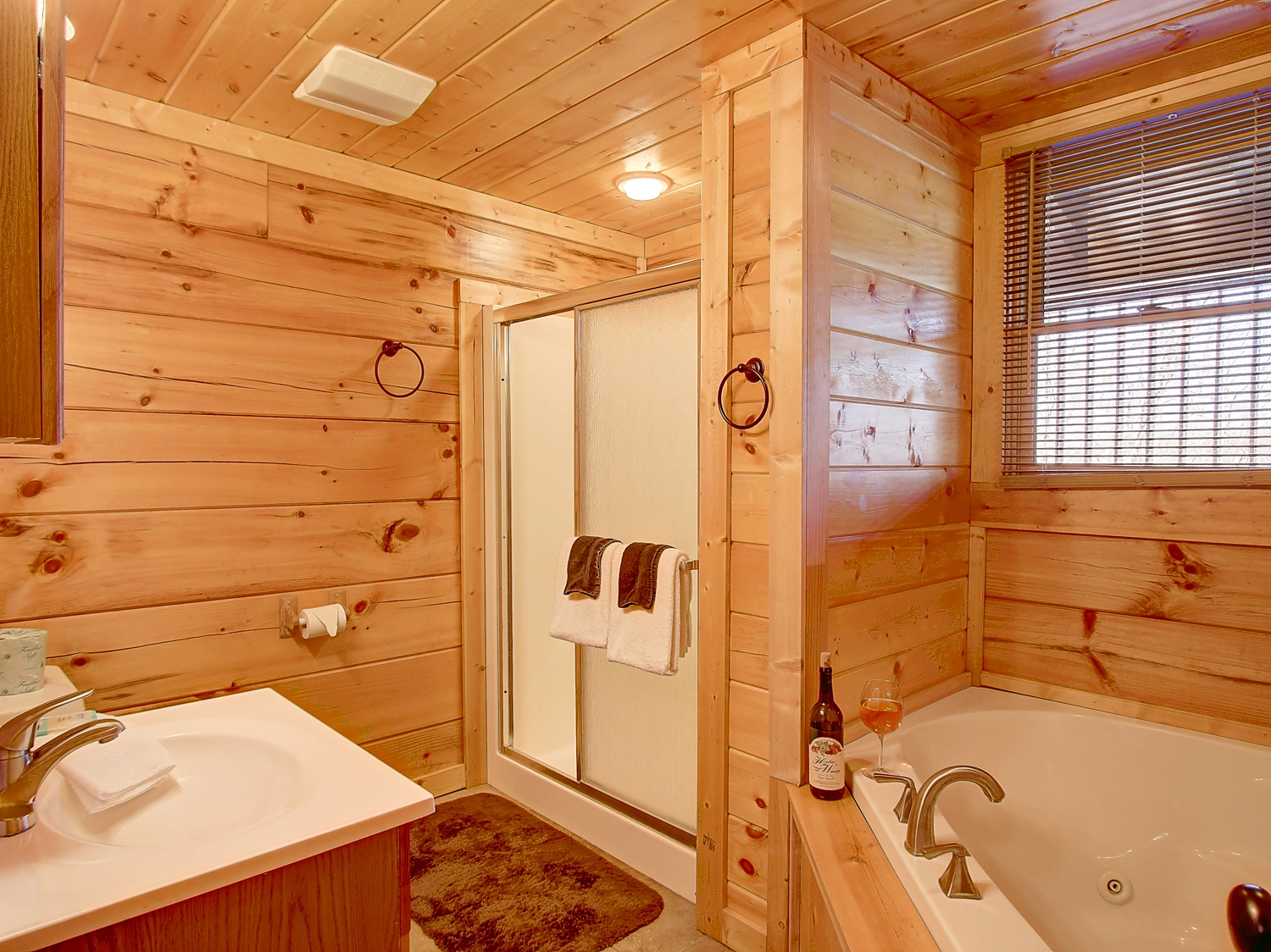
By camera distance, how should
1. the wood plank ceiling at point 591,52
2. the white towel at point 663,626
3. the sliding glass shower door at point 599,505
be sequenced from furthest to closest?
the sliding glass shower door at point 599,505
the white towel at point 663,626
the wood plank ceiling at point 591,52

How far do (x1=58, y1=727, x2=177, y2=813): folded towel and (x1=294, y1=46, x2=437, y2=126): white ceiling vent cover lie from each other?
159 centimetres

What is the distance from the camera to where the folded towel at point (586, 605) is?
2250 mm

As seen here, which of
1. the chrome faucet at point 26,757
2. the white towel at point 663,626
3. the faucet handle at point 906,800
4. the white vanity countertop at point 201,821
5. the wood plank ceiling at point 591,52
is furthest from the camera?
the white towel at point 663,626

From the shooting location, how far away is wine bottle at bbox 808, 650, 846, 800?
5.44 feet

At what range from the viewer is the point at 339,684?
2.50 meters

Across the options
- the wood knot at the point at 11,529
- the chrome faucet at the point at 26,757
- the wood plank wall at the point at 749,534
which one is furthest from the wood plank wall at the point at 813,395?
the wood knot at the point at 11,529

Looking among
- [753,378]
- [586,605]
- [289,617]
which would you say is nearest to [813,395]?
[753,378]

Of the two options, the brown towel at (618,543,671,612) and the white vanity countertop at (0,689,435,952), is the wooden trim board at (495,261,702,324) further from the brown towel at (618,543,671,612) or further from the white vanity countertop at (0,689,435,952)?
the white vanity countertop at (0,689,435,952)

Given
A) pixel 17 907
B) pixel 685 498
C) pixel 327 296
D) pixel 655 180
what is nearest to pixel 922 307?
pixel 685 498

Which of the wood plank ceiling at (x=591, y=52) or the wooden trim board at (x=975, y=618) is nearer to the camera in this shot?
the wood plank ceiling at (x=591, y=52)

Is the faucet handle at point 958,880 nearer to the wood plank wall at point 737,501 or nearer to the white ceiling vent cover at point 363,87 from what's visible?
the wood plank wall at point 737,501

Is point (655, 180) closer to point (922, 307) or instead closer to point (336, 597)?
point (922, 307)

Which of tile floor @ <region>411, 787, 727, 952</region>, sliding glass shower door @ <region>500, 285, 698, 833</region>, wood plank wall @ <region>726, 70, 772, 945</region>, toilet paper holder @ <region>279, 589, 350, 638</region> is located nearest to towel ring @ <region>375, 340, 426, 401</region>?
sliding glass shower door @ <region>500, 285, 698, 833</region>

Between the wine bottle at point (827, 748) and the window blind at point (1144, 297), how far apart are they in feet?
3.45
